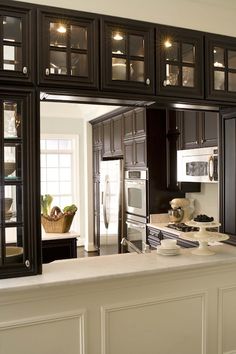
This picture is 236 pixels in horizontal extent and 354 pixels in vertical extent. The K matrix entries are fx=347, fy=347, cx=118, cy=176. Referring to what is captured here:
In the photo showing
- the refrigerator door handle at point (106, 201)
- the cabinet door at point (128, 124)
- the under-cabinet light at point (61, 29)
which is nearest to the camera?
the under-cabinet light at point (61, 29)

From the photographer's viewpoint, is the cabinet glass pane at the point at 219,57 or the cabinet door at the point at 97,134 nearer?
the cabinet glass pane at the point at 219,57

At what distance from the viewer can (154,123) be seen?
445 cm

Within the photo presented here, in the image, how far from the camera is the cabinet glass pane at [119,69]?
214 centimetres

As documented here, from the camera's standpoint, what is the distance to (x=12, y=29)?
75.5 inches

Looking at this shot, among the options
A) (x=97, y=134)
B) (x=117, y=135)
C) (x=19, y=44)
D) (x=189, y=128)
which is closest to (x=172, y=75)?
(x=19, y=44)

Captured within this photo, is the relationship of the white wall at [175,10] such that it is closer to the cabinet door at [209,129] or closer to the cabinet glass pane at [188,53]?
the cabinet glass pane at [188,53]

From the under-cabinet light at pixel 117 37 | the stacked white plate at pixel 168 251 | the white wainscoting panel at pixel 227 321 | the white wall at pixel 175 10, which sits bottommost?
the white wainscoting panel at pixel 227 321

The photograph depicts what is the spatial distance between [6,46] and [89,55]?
474mm

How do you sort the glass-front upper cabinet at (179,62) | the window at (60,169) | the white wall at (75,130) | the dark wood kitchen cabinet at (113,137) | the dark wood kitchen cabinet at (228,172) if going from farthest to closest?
the window at (60,169)
the white wall at (75,130)
the dark wood kitchen cabinet at (113,137)
the dark wood kitchen cabinet at (228,172)
the glass-front upper cabinet at (179,62)

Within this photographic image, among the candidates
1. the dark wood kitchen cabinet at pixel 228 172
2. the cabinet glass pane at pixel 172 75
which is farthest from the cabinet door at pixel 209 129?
the cabinet glass pane at pixel 172 75

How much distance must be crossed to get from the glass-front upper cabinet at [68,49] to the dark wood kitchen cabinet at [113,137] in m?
3.11

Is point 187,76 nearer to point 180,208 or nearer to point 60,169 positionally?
point 180,208

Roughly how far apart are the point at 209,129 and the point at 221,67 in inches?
52.5

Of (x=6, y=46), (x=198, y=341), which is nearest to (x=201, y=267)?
(x=198, y=341)
